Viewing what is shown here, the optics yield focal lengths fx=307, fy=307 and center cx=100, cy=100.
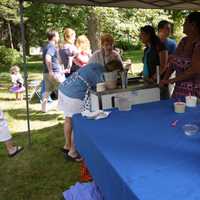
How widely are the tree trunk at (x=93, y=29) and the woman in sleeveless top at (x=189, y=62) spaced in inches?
248

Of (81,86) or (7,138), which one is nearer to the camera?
(81,86)

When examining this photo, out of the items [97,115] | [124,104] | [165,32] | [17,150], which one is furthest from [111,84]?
[165,32]

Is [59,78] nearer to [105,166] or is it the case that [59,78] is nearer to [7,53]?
[105,166]

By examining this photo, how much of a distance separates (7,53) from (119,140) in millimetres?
11500

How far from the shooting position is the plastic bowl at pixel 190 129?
6.15ft

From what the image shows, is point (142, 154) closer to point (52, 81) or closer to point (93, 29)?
point (52, 81)

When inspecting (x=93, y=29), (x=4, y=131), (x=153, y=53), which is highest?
(x=93, y=29)

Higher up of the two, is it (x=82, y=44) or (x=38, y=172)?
(x=82, y=44)

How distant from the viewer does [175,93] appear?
9.33ft

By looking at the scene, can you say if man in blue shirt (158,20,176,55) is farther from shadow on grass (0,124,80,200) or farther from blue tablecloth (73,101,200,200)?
blue tablecloth (73,101,200,200)

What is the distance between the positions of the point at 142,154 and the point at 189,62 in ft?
4.41

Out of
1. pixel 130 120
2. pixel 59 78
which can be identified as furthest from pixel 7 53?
pixel 130 120

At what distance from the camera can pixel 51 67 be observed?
4883 millimetres

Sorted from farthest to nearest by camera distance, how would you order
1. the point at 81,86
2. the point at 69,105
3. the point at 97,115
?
the point at 69,105
the point at 81,86
the point at 97,115
